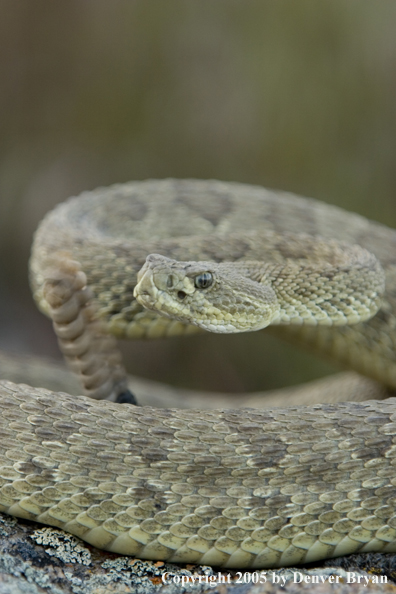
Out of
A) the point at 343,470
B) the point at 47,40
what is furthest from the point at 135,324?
the point at 47,40

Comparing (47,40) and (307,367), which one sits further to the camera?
(47,40)

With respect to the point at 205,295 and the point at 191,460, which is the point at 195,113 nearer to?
the point at 205,295

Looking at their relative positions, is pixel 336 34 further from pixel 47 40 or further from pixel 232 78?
pixel 47 40

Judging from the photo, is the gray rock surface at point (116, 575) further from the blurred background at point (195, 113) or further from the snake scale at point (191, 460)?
the blurred background at point (195, 113)

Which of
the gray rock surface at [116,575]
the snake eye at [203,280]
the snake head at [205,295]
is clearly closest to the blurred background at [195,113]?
the snake head at [205,295]

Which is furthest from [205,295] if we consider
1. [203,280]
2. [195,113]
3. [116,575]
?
[195,113]

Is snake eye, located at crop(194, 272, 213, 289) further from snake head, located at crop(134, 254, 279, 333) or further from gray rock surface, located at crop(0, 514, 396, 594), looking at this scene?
gray rock surface, located at crop(0, 514, 396, 594)

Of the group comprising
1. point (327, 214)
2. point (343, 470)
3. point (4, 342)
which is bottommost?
point (4, 342)
